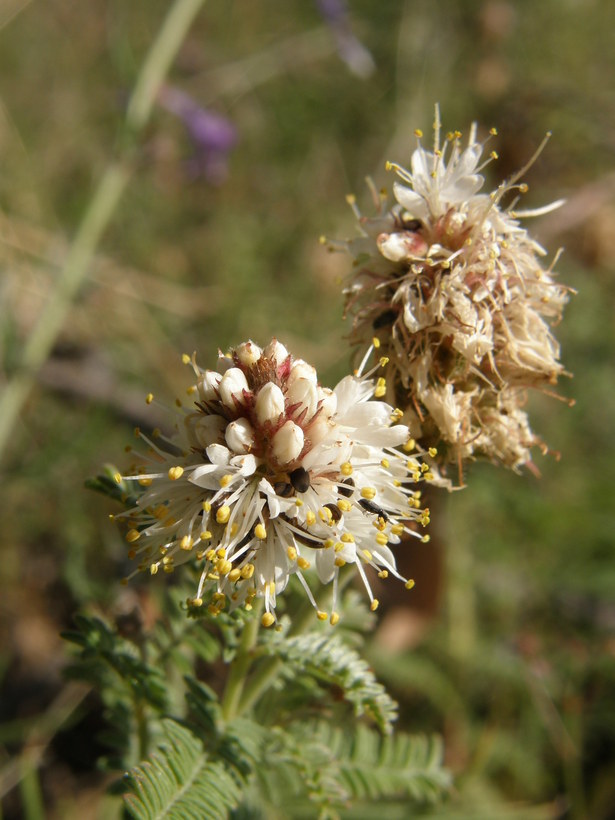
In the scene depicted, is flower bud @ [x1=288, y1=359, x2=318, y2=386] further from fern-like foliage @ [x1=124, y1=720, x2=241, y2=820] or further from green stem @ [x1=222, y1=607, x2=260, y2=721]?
fern-like foliage @ [x1=124, y1=720, x2=241, y2=820]

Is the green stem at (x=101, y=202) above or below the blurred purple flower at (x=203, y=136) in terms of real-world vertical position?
below

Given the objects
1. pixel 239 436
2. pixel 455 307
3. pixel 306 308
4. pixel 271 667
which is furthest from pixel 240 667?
pixel 306 308

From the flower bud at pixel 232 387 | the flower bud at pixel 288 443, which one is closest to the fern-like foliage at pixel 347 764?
the flower bud at pixel 288 443

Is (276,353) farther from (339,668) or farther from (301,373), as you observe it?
(339,668)

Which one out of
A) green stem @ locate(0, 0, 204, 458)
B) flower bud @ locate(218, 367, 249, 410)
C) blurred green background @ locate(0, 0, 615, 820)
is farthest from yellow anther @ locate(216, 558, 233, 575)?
green stem @ locate(0, 0, 204, 458)

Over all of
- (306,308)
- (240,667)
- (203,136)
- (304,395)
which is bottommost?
(240,667)

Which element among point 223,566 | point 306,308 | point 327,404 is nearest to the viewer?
point 223,566

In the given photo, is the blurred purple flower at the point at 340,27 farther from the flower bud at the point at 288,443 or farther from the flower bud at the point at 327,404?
the flower bud at the point at 288,443
